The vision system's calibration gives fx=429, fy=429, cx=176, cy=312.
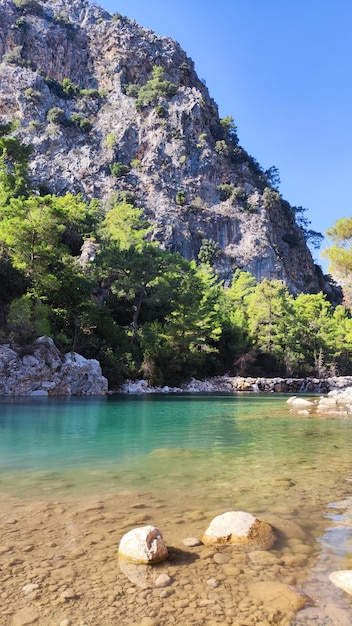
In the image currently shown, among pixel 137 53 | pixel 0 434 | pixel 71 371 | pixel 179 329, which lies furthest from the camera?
pixel 137 53

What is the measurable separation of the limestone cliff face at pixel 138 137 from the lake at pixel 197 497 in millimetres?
50907

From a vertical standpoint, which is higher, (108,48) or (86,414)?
(108,48)

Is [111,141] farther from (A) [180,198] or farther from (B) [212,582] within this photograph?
(B) [212,582]

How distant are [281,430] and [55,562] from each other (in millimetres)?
8203

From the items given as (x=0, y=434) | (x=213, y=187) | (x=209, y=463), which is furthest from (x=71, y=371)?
(x=213, y=187)

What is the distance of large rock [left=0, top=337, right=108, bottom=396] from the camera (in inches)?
782

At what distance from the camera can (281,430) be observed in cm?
1036

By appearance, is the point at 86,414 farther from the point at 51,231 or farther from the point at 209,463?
the point at 51,231

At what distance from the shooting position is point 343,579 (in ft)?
8.85

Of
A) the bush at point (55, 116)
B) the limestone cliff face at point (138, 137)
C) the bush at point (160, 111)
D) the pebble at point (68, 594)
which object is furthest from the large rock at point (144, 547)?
the bush at point (160, 111)

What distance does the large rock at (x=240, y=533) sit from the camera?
11.0 ft

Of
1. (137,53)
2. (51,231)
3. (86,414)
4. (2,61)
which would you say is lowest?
(86,414)

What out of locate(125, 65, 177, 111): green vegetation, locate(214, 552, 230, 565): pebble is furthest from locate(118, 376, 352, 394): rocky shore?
locate(125, 65, 177, 111): green vegetation

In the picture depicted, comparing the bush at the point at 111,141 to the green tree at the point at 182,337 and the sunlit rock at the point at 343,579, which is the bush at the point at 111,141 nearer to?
the green tree at the point at 182,337
